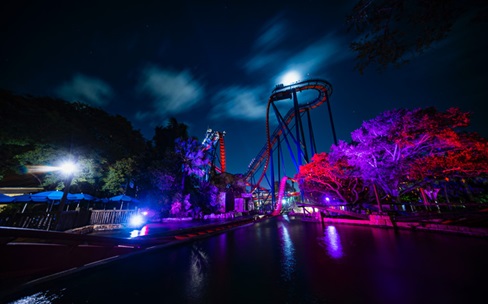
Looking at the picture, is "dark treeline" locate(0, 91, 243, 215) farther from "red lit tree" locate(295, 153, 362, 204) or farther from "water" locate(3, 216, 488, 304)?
"red lit tree" locate(295, 153, 362, 204)

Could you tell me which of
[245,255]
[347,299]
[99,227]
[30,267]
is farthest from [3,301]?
[99,227]

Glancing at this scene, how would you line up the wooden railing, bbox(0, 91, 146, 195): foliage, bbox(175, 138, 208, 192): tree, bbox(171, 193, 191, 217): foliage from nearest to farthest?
1. bbox(0, 91, 146, 195): foliage
2. the wooden railing
3. bbox(171, 193, 191, 217): foliage
4. bbox(175, 138, 208, 192): tree

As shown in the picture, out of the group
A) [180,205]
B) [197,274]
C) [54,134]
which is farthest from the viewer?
[180,205]

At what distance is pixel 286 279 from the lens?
9.68ft

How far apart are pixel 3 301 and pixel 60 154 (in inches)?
450

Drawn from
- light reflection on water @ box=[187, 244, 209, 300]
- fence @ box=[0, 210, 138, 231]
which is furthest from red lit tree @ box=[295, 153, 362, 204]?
fence @ box=[0, 210, 138, 231]

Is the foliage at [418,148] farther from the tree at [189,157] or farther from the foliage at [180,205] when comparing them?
the foliage at [180,205]

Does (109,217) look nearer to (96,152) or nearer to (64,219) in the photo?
(64,219)

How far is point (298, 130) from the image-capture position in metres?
22.9

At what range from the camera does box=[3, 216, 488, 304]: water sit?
2305 millimetres

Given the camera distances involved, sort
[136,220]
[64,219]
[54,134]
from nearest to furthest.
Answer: [64,219], [54,134], [136,220]

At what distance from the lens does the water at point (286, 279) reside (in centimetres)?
230

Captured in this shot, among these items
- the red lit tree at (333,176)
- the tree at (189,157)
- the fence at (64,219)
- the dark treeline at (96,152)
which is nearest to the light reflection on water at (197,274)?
the fence at (64,219)

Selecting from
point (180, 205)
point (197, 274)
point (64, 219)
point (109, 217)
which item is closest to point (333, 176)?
point (197, 274)
